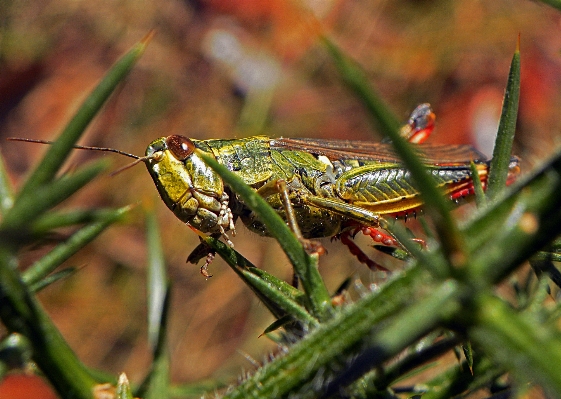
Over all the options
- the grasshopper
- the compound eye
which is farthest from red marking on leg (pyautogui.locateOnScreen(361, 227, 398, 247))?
the compound eye

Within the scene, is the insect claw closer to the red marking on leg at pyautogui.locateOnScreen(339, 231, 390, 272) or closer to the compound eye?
the red marking on leg at pyautogui.locateOnScreen(339, 231, 390, 272)

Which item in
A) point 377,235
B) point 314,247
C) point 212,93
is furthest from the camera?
point 212,93

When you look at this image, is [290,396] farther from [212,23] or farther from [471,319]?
[212,23]

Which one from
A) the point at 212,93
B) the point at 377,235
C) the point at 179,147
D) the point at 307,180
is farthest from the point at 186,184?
the point at 212,93

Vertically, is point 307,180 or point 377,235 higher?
point 307,180

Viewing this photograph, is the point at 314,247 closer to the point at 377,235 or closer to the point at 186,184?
the point at 377,235

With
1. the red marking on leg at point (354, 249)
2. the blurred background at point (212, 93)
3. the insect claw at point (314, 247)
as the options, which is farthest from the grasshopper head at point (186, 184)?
the blurred background at point (212, 93)

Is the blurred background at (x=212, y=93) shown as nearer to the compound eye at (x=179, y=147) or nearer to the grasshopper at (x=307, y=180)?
the grasshopper at (x=307, y=180)
